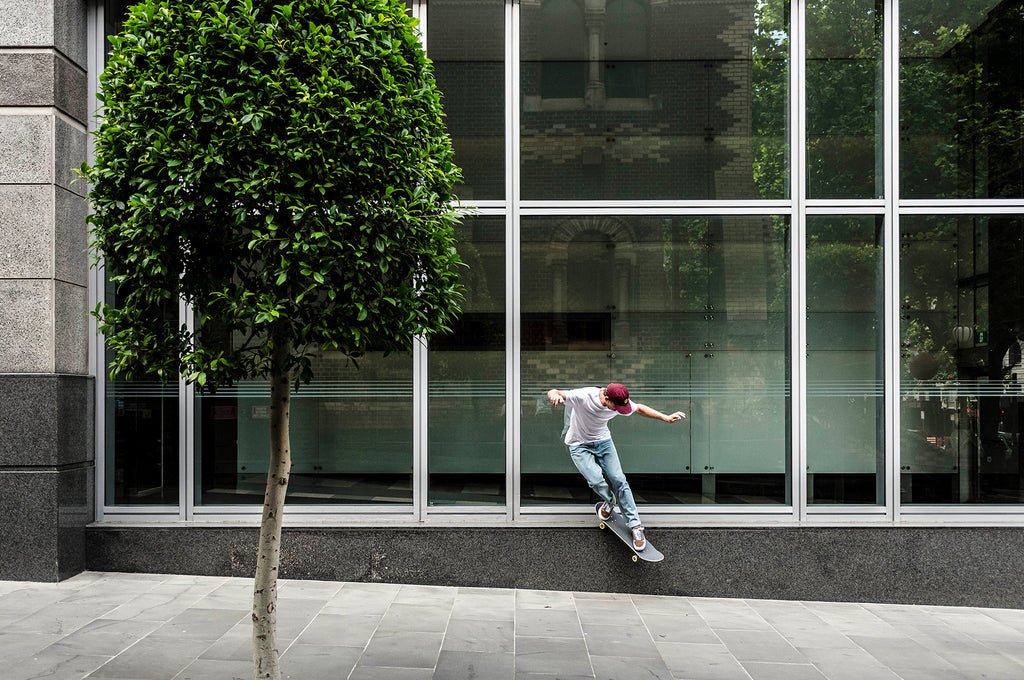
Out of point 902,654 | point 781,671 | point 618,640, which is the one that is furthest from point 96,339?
Result: point 902,654

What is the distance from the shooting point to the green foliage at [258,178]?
4.33 metres

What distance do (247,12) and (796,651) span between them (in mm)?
6307

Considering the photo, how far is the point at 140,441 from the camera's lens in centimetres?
841

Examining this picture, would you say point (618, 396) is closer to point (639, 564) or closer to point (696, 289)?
point (696, 289)

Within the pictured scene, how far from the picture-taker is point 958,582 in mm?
7816

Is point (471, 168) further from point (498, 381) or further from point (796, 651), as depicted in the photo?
point (796, 651)

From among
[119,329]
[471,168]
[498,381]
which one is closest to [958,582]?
[498,381]

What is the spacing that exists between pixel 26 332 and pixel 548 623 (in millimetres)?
6104

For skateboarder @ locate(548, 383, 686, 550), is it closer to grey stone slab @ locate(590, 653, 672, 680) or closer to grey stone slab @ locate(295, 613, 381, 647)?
grey stone slab @ locate(590, 653, 672, 680)

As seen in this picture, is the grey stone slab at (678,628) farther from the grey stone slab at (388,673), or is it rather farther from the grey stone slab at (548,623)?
the grey stone slab at (388,673)

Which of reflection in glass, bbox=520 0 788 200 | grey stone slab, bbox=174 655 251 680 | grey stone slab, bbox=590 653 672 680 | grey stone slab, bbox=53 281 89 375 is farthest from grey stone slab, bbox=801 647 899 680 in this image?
grey stone slab, bbox=53 281 89 375

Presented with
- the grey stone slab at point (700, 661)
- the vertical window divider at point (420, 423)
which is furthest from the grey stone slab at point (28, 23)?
the grey stone slab at point (700, 661)

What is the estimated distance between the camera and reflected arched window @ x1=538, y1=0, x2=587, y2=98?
8406mm

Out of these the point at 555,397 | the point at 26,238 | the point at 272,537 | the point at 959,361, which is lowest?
the point at 272,537
